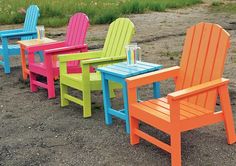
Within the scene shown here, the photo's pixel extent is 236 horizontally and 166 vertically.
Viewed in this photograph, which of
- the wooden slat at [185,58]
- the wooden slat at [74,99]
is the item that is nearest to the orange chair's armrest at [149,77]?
the wooden slat at [185,58]

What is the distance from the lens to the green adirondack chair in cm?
452

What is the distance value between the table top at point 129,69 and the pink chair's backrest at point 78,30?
1.42 m

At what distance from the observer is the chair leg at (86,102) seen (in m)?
4.55

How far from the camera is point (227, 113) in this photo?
11.8 feet

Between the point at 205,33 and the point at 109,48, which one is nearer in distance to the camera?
the point at 205,33

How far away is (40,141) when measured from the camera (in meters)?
4.04

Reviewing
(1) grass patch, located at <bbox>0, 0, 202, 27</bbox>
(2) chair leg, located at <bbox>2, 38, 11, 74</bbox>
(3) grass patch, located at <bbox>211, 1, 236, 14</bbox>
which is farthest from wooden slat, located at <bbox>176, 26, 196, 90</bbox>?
(3) grass patch, located at <bbox>211, 1, 236, 14</bbox>

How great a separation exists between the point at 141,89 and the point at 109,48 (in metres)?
0.76

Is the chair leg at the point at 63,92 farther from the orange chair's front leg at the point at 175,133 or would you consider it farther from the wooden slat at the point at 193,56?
the orange chair's front leg at the point at 175,133

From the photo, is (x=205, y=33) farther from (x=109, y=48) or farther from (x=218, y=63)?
(x=109, y=48)

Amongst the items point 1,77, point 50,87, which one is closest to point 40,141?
point 50,87

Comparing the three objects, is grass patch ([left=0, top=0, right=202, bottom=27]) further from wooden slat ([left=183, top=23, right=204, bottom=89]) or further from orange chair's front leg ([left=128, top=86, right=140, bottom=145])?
orange chair's front leg ([left=128, top=86, right=140, bottom=145])

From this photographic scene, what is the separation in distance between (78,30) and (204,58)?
232cm

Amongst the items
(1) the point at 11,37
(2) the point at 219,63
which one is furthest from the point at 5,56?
(2) the point at 219,63
